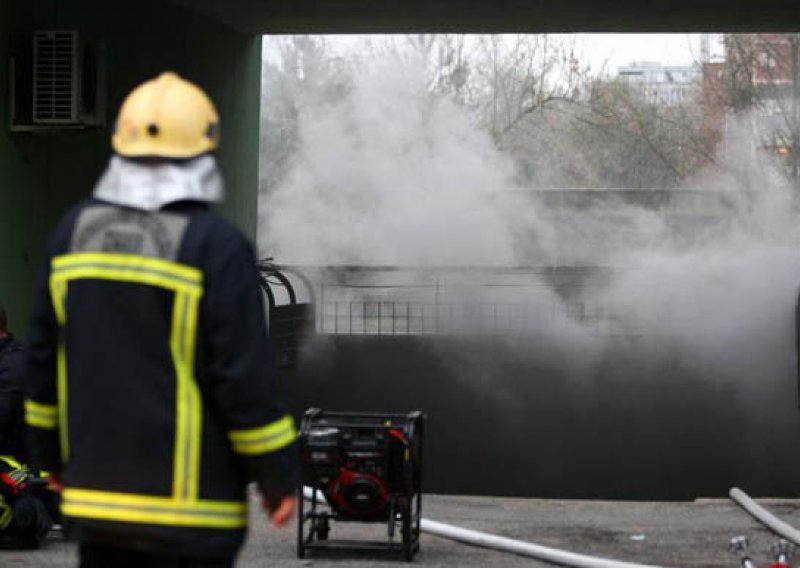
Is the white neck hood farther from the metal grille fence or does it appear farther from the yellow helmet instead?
the metal grille fence

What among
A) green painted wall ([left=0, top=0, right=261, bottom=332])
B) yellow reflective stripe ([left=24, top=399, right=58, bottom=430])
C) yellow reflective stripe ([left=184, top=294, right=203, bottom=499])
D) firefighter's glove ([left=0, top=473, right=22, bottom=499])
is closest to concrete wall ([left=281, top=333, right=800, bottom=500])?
green painted wall ([left=0, top=0, right=261, bottom=332])

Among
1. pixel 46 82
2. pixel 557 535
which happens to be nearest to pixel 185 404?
pixel 557 535

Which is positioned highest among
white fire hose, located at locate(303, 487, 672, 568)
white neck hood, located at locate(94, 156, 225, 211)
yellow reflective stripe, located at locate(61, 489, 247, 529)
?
white neck hood, located at locate(94, 156, 225, 211)

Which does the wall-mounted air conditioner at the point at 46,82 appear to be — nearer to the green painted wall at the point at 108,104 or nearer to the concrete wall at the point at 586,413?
the green painted wall at the point at 108,104

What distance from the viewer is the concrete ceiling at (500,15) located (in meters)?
9.98

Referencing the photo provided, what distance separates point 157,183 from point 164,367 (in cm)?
39

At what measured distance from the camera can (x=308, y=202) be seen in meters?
15.1

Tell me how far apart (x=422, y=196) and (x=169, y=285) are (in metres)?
12.0

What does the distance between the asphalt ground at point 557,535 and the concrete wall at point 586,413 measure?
1.93 m

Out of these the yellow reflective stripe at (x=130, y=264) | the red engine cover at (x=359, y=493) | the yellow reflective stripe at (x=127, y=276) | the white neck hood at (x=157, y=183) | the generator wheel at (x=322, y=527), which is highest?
the white neck hood at (x=157, y=183)

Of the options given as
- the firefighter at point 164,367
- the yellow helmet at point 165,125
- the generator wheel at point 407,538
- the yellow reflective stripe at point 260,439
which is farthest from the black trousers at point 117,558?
the generator wheel at point 407,538

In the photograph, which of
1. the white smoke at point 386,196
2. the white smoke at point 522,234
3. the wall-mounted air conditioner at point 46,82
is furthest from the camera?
the white smoke at point 386,196

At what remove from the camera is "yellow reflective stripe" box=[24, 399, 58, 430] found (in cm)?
295

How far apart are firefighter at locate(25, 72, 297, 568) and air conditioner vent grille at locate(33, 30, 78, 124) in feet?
16.6
